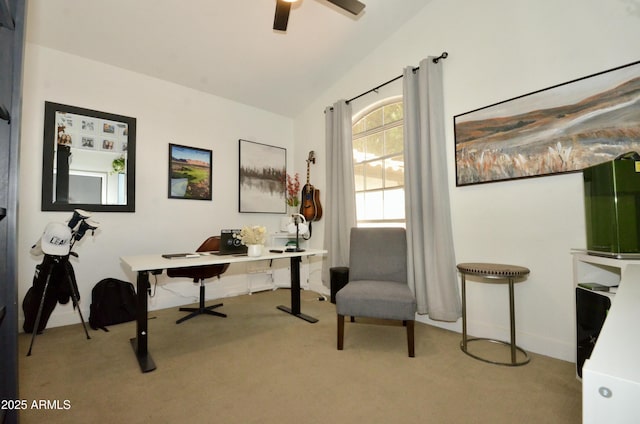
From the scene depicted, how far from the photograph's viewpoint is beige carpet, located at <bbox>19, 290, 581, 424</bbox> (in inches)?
58.9

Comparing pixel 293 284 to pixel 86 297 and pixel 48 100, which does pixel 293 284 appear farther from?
pixel 48 100

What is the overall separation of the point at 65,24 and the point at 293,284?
3.25 m

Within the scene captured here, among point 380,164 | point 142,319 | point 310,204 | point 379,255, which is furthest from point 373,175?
point 142,319

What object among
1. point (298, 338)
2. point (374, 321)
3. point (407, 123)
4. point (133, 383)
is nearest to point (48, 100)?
point (133, 383)

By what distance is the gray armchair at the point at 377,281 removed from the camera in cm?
217

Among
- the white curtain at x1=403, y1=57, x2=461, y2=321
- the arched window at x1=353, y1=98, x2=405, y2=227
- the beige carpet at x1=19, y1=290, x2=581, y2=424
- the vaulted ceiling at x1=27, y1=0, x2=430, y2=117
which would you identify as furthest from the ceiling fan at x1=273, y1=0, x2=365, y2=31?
the beige carpet at x1=19, y1=290, x2=581, y2=424

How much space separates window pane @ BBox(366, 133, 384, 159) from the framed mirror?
2806mm

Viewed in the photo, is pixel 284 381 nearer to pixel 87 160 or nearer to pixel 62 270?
pixel 62 270

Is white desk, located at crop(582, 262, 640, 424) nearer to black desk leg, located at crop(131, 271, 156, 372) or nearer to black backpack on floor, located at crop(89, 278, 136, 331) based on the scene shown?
black desk leg, located at crop(131, 271, 156, 372)

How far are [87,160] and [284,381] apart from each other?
294cm

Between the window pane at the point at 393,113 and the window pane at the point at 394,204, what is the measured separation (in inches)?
34.1

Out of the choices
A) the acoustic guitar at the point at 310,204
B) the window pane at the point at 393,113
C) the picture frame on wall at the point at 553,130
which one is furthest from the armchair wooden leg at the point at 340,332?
the window pane at the point at 393,113

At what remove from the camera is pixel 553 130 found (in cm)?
215

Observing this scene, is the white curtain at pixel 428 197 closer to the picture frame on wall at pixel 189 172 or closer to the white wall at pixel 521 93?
the white wall at pixel 521 93
